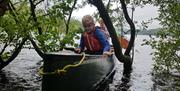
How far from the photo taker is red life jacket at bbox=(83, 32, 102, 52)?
41.3ft

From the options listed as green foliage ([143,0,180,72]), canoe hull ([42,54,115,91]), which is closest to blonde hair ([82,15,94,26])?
canoe hull ([42,54,115,91])

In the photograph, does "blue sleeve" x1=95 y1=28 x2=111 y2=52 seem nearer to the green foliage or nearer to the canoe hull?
the canoe hull

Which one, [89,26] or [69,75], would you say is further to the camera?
[89,26]

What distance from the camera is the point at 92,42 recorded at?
1281 centimetres

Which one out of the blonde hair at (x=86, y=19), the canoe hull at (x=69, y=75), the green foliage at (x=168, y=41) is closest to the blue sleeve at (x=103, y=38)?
the blonde hair at (x=86, y=19)

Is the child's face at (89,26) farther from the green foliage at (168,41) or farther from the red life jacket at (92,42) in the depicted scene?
the green foliage at (168,41)

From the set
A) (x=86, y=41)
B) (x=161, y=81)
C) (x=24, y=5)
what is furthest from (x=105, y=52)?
(x=161, y=81)

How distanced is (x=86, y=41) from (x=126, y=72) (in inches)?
308

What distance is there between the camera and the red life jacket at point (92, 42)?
41.3 feet

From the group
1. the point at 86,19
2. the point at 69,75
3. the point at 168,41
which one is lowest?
the point at 69,75

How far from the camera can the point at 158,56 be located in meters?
13.8

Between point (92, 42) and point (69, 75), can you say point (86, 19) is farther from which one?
point (69, 75)

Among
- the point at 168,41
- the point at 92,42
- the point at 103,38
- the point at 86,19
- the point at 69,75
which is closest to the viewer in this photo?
the point at 69,75

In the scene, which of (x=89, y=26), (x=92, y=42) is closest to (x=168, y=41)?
(x=92, y=42)
